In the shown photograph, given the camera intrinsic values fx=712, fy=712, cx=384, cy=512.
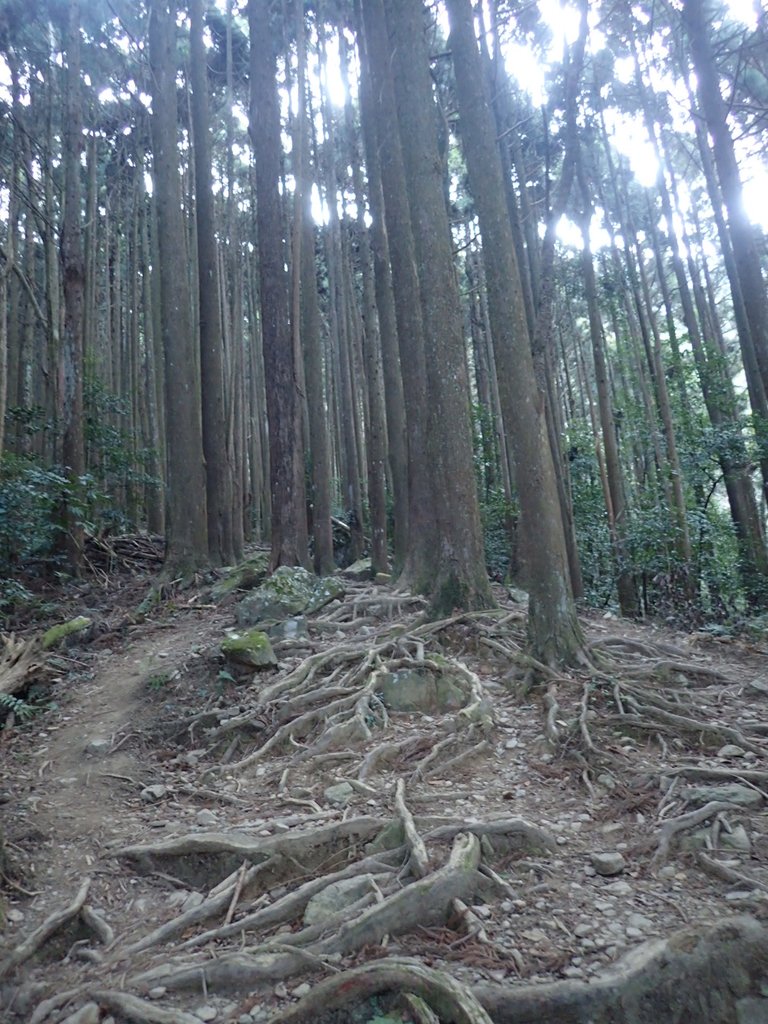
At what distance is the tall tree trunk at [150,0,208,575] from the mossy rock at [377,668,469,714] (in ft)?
19.9

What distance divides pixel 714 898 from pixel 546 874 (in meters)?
0.80

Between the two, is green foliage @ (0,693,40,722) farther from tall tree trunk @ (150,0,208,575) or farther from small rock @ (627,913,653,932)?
small rock @ (627,913,653,932)

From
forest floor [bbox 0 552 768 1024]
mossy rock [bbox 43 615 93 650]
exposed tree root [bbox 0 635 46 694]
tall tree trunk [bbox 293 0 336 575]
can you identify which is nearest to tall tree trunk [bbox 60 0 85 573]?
mossy rock [bbox 43 615 93 650]

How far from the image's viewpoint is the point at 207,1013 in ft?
9.32

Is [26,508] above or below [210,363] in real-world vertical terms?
below

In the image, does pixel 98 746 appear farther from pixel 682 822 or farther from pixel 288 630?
pixel 682 822

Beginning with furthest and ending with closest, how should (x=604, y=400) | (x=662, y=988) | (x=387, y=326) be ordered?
(x=604, y=400), (x=387, y=326), (x=662, y=988)

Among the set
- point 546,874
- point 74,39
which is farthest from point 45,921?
point 74,39

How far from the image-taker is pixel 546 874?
373 centimetres

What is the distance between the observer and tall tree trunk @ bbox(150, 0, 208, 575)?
455 inches

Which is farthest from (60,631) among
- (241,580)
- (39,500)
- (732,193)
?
(732,193)

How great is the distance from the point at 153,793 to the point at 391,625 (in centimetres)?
322

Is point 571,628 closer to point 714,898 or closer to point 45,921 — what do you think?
point 714,898

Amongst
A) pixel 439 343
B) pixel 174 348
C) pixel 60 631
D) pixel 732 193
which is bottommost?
pixel 60 631
